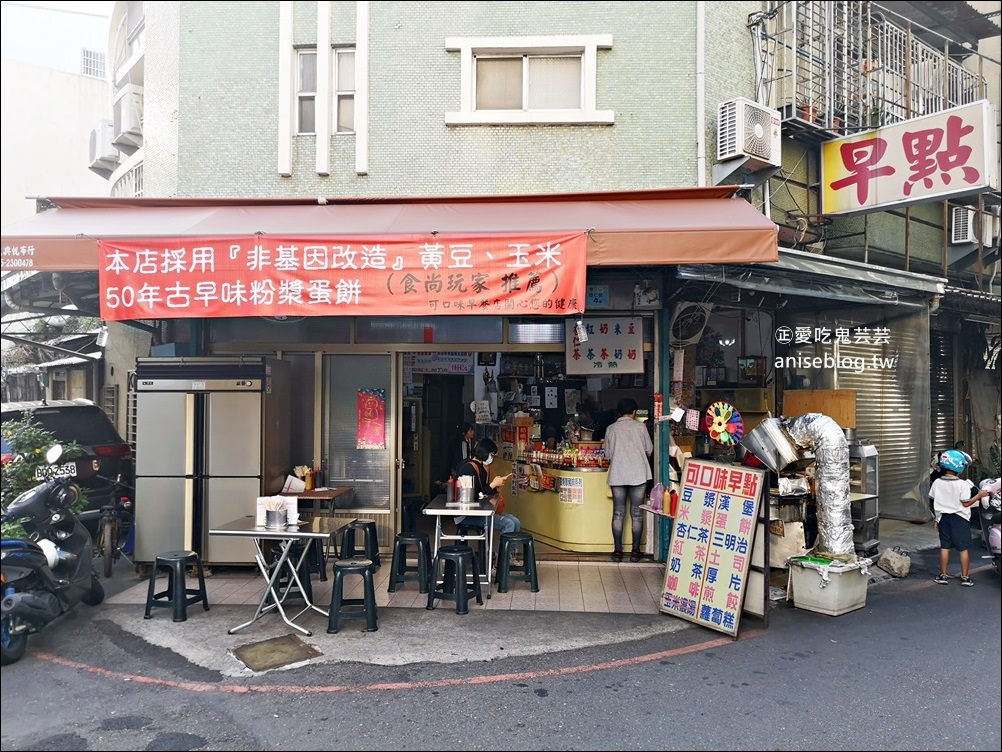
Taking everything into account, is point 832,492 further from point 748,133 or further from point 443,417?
point 443,417

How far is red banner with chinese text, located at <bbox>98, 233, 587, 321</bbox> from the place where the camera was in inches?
255

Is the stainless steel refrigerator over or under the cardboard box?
over

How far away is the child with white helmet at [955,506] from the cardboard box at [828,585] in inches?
65.4

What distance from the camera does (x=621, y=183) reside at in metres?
8.80

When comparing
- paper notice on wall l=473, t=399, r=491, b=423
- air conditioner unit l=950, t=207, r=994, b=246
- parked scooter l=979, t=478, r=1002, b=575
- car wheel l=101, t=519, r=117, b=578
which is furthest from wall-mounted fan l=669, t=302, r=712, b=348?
car wheel l=101, t=519, r=117, b=578

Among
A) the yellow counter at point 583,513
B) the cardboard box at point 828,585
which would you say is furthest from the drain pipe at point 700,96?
the cardboard box at point 828,585

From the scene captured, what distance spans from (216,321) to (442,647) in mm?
5656

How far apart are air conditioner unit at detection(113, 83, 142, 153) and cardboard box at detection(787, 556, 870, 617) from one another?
1398 centimetres

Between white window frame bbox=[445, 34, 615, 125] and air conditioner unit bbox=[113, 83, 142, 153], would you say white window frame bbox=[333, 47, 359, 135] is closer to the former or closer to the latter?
white window frame bbox=[445, 34, 615, 125]

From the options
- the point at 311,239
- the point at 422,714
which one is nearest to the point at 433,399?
the point at 311,239

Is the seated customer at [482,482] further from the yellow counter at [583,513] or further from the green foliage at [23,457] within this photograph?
the green foliage at [23,457]

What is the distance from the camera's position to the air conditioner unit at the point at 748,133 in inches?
331

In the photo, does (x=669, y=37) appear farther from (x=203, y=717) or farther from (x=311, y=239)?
(x=203, y=717)

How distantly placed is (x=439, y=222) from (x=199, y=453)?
13.3 feet
